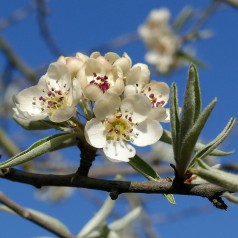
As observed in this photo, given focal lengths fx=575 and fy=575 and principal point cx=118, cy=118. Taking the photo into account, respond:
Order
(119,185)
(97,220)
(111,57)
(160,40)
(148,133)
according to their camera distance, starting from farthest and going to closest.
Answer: (160,40), (97,220), (111,57), (148,133), (119,185)

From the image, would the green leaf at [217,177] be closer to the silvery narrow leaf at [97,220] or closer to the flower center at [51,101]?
the flower center at [51,101]

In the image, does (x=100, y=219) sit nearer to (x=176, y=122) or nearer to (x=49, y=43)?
(x=176, y=122)

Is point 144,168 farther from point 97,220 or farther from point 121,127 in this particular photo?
point 97,220

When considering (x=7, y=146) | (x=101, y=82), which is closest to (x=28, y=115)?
(x=101, y=82)

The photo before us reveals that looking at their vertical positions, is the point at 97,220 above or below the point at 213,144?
below

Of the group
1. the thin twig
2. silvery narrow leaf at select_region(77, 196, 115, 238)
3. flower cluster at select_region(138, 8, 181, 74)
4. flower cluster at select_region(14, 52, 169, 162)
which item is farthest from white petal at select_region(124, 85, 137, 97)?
flower cluster at select_region(138, 8, 181, 74)

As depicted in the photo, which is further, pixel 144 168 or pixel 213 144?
pixel 144 168

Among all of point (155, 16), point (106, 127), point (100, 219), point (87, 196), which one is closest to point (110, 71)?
point (106, 127)
